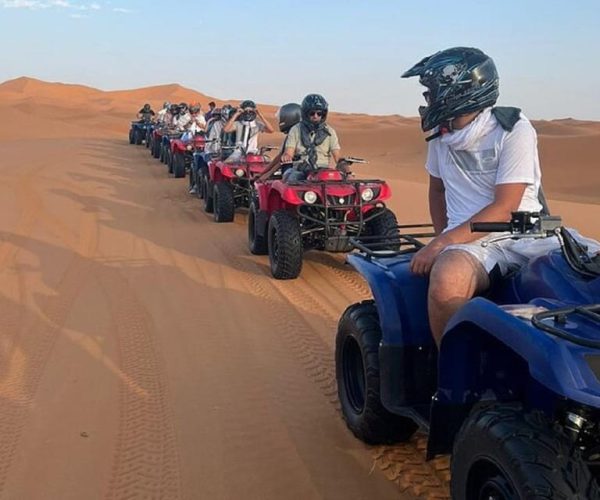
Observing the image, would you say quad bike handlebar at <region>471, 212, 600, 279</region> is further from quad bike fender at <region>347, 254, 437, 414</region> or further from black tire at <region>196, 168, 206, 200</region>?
black tire at <region>196, 168, 206, 200</region>

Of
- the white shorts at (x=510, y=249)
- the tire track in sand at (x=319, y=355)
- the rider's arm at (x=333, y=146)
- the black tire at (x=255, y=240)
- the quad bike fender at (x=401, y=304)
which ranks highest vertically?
the rider's arm at (x=333, y=146)

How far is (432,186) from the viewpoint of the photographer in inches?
152

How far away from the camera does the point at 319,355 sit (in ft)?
16.9

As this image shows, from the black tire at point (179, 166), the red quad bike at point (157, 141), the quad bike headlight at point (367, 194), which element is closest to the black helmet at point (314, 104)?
the quad bike headlight at point (367, 194)

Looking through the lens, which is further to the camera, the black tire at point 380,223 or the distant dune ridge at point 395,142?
the distant dune ridge at point 395,142

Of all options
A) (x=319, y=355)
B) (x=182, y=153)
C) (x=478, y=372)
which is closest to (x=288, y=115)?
(x=319, y=355)

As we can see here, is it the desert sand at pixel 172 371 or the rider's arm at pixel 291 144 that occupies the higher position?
the rider's arm at pixel 291 144

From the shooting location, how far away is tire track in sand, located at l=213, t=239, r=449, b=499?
11.2 ft

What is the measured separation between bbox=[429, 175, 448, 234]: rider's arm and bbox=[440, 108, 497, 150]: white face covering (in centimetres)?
54

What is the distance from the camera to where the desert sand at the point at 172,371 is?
350 centimetres

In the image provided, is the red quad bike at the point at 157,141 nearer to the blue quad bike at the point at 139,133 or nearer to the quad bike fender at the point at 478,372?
the blue quad bike at the point at 139,133

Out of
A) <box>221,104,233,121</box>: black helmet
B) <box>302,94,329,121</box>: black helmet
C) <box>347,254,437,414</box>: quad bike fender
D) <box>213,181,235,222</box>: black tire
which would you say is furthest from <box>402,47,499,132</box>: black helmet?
<box>221,104,233,121</box>: black helmet

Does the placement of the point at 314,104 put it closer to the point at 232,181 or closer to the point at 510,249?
the point at 232,181

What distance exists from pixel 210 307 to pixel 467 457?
14.1 ft
